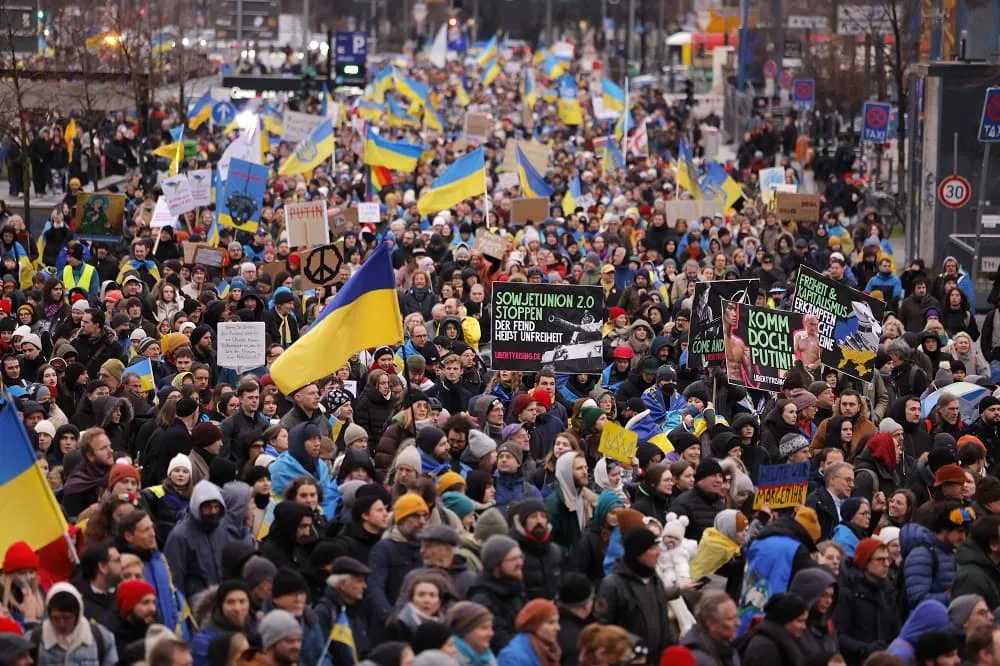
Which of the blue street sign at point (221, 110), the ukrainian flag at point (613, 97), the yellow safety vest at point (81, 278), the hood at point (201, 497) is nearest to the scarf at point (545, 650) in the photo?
the hood at point (201, 497)

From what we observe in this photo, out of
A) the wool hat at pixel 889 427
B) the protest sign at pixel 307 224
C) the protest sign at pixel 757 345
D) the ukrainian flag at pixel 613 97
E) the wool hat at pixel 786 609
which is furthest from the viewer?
the ukrainian flag at pixel 613 97

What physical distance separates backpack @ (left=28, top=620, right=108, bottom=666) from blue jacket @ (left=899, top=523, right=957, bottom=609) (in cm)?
378

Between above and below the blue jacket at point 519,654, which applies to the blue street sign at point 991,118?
above

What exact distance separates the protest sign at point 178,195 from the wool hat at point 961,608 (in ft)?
52.6

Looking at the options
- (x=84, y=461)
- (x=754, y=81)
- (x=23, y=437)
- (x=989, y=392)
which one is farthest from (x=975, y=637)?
(x=754, y=81)

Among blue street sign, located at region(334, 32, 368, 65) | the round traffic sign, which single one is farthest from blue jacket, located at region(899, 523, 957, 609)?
blue street sign, located at region(334, 32, 368, 65)

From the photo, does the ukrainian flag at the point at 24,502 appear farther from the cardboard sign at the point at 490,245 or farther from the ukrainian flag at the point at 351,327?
the cardboard sign at the point at 490,245

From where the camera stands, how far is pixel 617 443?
471 inches

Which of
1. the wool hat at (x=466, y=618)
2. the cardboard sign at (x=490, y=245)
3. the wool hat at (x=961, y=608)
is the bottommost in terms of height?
the cardboard sign at (x=490, y=245)

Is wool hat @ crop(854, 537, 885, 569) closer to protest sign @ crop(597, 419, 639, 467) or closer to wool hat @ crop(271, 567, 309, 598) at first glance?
protest sign @ crop(597, 419, 639, 467)

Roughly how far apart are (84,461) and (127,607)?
289 cm

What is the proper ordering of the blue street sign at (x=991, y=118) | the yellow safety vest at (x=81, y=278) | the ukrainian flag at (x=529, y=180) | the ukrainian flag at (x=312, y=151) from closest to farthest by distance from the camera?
the yellow safety vest at (x=81, y=278), the blue street sign at (x=991, y=118), the ukrainian flag at (x=529, y=180), the ukrainian flag at (x=312, y=151)

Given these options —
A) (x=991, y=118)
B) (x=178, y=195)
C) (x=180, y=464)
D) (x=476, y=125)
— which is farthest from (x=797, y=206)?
(x=180, y=464)

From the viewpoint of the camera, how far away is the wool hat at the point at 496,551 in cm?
912
